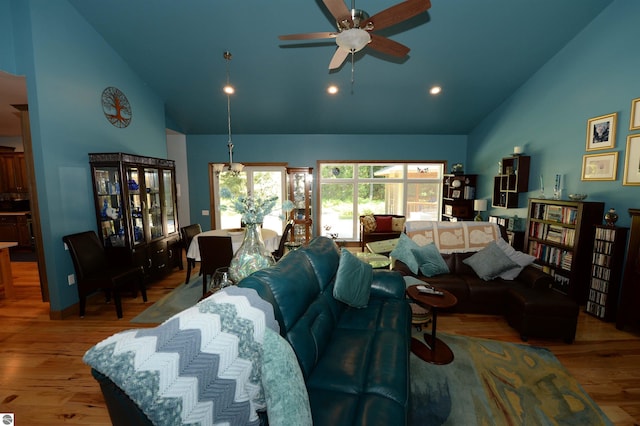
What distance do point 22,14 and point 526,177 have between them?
23.2 ft

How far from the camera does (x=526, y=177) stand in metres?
4.76

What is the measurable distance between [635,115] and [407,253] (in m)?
2.97

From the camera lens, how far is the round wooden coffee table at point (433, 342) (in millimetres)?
2396

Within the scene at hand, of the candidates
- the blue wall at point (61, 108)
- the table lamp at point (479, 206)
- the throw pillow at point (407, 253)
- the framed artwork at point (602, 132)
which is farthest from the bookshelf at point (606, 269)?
the blue wall at point (61, 108)

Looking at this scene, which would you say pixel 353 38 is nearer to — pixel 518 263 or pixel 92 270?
pixel 518 263

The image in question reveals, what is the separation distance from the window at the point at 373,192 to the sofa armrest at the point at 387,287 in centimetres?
428

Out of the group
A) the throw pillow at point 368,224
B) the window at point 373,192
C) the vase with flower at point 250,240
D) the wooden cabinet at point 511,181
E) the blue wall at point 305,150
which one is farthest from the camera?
the window at point 373,192

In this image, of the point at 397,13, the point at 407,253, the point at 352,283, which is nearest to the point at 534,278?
the point at 407,253

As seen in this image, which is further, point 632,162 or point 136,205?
point 136,205

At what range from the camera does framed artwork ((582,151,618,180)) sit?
11.0 ft

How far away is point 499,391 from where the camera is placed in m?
2.13

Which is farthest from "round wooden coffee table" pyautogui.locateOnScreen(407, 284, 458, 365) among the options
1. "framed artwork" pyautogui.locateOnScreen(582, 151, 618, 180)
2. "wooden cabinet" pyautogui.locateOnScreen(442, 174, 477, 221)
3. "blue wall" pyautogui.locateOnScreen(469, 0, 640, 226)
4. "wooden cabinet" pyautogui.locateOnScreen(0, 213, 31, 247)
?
"wooden cabinet" pyautogui.locateOnScreen(0, 213, 31, 247)

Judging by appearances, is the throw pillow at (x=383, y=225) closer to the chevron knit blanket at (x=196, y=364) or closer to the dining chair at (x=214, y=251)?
the dining chair at (x=214, y=251)

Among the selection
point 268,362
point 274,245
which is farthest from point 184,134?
point 268,362
